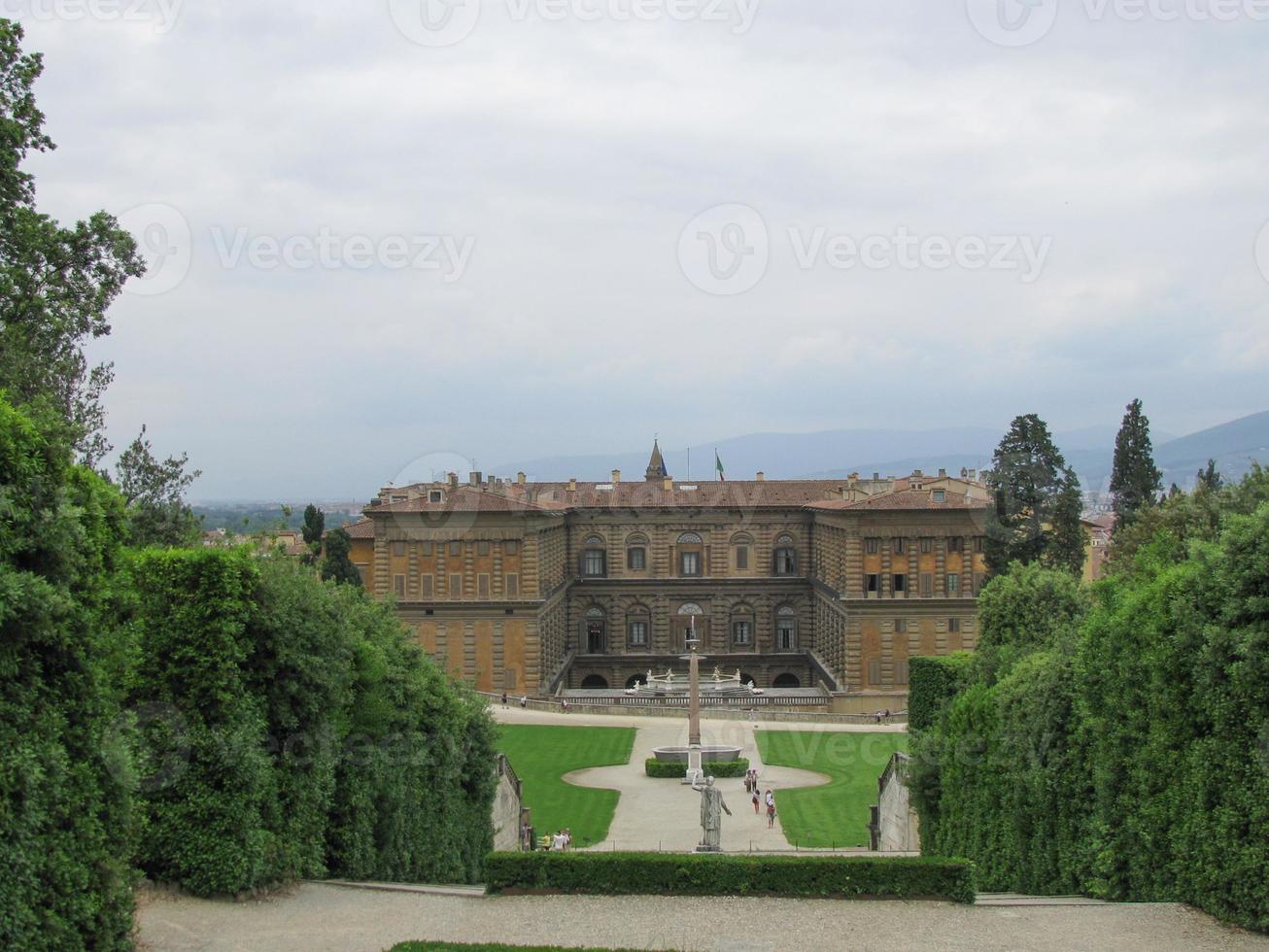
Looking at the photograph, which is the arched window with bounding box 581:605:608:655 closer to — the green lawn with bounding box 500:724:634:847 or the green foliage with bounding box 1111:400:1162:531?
the green lawn with bounding box 500:724:634:847

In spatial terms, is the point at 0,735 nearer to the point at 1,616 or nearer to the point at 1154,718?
the point at 1,616

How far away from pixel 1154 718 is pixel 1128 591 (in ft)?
9.90

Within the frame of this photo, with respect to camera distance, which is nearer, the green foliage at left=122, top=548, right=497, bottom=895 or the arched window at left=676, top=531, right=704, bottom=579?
the green foliage at left=122, top=548, right=497, bottom=895

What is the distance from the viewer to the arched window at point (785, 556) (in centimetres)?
7081

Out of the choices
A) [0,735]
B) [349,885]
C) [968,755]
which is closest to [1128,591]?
[968,755]

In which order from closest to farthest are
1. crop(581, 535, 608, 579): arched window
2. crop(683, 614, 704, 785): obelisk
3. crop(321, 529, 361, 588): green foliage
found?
crop(683, 614, 704, 785): obelisk → crop(321, 529, 361, 588): green foliage → crop(581, 535, 608, 579): arched window

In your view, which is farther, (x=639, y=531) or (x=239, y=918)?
(x=639, y=531)

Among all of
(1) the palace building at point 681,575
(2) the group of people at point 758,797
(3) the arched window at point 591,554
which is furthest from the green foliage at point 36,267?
(3) the arched window at point 591,554

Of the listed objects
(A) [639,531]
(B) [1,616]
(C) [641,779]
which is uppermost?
(A) [639,531]

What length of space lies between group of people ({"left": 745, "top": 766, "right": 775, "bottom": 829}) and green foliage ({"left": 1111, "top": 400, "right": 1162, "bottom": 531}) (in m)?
23.6

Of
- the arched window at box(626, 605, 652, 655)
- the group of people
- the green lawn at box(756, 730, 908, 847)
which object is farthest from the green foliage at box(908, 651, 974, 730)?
the arched window at box(626, 605, 652, 655)

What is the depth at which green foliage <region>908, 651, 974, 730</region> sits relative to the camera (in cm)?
3147

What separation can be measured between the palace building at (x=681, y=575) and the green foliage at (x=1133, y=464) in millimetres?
6335

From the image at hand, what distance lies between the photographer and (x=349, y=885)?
19.5m
